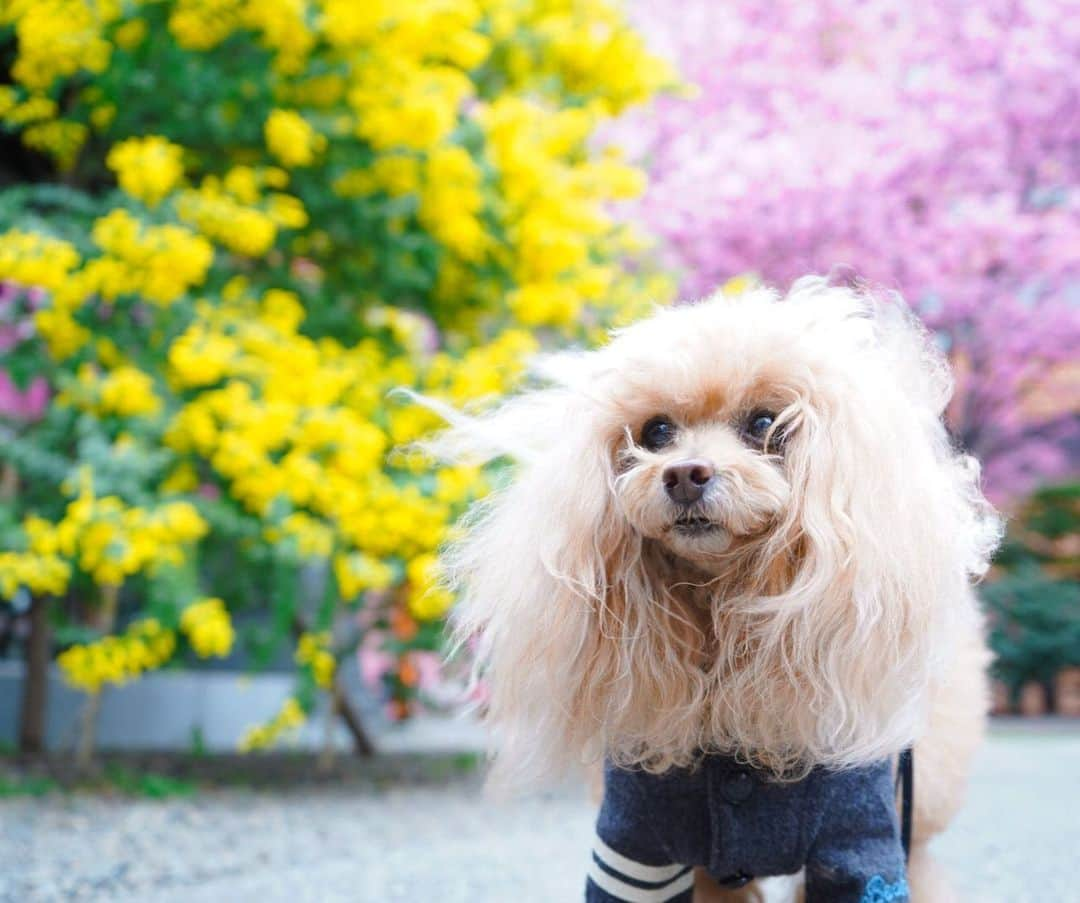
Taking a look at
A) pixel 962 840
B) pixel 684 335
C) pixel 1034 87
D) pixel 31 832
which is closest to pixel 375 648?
pixel 31 832

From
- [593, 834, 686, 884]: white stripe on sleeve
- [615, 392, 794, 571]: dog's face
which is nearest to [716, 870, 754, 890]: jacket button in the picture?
[593, 834, 686, 884]: white stripe on sleeve

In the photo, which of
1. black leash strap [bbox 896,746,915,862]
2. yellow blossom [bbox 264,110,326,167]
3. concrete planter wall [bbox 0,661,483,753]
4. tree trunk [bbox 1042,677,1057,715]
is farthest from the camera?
tree trunk [bbox 1042,677,1057,715]

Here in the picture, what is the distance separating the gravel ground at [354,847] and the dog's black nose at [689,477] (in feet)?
5.37

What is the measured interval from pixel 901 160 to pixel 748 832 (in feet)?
26.7

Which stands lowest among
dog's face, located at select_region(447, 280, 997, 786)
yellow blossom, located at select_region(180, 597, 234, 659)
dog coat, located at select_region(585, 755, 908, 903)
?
dog coat, located at select_region(585, 755, 908, 903)

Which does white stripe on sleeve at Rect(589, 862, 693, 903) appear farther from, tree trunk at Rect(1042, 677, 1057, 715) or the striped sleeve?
tree trunk at Rect(1042, 677, 1057, 715)

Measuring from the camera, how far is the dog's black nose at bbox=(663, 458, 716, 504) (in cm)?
168

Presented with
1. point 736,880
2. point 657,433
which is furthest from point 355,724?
point 657,433

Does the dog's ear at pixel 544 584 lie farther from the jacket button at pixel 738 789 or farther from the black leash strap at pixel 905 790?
the black leash strap at pixel 905 790

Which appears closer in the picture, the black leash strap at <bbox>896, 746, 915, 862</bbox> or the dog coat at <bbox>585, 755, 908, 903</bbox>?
the dog coat at <bbox>585, 755, 908, 903</bbox>

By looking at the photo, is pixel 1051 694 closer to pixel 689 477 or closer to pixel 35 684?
pixel 35 684

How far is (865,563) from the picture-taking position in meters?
1.73

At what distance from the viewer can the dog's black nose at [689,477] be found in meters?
1.68

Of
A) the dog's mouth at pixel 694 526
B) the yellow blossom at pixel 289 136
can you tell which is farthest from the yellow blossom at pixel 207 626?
the dog's mouth at pixel 694 526
